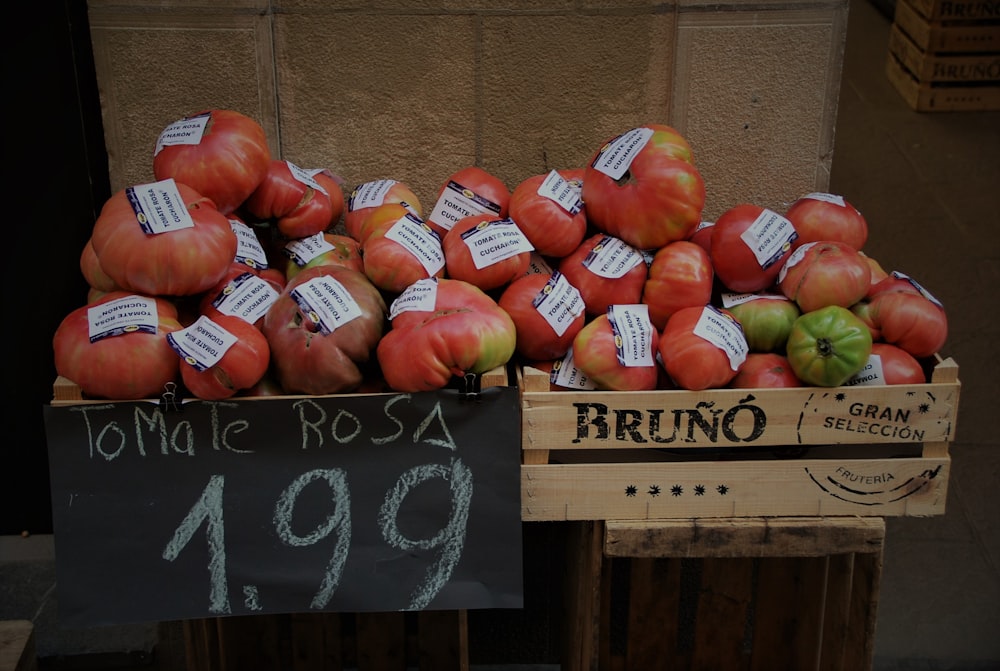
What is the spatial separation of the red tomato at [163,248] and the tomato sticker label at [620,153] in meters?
0.79

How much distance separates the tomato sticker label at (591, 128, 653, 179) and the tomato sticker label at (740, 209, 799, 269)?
286 mm

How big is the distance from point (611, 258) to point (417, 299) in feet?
1.41

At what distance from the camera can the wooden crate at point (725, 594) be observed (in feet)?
6.00

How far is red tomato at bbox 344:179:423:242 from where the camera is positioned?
213cm

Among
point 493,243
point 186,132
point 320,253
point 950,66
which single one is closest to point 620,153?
point 493,243

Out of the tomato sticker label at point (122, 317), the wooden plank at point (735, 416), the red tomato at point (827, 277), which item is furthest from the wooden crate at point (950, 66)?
the tomato sticker label at point (122, 317)

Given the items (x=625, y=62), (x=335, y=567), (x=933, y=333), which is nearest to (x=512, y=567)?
(x=335, y=567)

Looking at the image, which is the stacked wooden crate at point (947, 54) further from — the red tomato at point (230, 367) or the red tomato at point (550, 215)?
the red tomato at point (230, 367)

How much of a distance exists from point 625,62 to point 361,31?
0.69 meters

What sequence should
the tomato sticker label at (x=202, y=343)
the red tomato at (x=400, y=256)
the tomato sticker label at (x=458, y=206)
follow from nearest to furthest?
the tomato sticker label at (x=202, y=343), the red tomato at (x=400, y=256), the tomato sticker label at (x=458, y=206)

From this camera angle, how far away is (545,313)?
1.83 meters

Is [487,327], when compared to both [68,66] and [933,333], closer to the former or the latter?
[933,333]

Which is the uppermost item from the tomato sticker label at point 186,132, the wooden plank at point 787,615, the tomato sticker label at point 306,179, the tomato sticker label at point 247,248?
the tomato sticker label at point 186,132

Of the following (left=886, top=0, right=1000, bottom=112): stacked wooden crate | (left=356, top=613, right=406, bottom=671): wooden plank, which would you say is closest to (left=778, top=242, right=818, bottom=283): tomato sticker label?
(left=356, top=613, right=406, bottom=671): wooden plank
